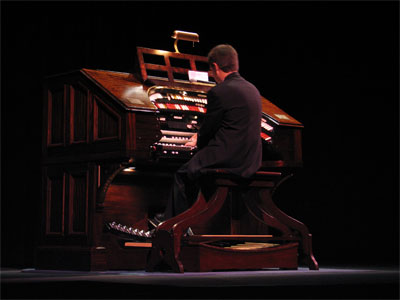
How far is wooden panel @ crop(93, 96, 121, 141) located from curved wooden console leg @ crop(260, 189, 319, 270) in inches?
43.8

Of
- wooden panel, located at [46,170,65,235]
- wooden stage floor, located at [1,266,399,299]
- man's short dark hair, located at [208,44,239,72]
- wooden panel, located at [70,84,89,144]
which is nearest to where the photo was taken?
wooden stage floor, located at [1,266,399,299]

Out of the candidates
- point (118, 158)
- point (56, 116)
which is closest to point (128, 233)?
point (118, 158)

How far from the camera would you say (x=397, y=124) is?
698 cm

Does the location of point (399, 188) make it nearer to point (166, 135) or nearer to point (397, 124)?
point (397, 124)

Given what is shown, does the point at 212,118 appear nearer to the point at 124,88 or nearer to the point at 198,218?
the point at 198,218

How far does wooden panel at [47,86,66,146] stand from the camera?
6.14 m

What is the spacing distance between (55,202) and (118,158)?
2.77 ft

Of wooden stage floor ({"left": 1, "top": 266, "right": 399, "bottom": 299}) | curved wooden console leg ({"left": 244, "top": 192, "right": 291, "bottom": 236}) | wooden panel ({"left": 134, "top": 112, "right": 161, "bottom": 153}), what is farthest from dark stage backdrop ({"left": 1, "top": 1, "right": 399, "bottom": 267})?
wooden stage floor ({"left": 1, "top": 266, "right": 399, "bottom": 299})

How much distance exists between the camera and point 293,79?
7543 millimetres

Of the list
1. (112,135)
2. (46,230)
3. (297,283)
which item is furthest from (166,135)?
(297,283)

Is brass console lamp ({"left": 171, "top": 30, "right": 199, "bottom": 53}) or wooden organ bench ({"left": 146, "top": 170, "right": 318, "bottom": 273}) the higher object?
brass console lamp ({"left": 171, "top": 30, "right": 199, "bottom": 53})

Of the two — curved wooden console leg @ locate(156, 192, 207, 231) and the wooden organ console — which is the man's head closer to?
the wooden organ console

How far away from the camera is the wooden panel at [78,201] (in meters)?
5.78

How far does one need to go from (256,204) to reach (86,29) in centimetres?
243
